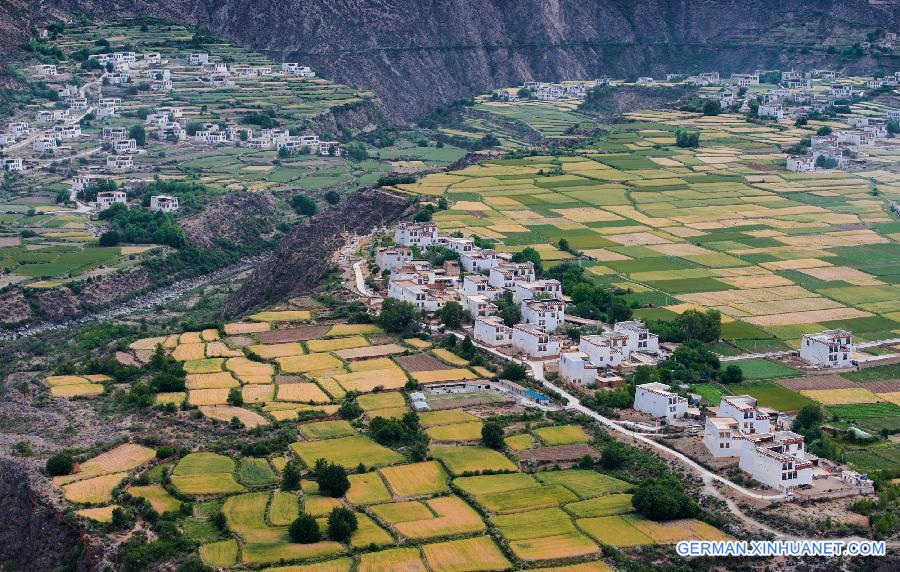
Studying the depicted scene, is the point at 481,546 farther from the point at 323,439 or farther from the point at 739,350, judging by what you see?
the point at 739,350

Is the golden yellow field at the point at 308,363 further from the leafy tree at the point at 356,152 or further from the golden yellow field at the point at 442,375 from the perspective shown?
the leafy tree at the point at 356,152

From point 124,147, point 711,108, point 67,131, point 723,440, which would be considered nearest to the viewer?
point 723,440

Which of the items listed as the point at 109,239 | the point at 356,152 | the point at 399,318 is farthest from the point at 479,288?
the point at 356,152

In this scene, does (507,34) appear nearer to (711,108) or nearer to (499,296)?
(711,108)

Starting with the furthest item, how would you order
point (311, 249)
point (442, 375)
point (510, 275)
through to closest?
1. point (311, 249)
2. point (510, 275)
3. point (442, 375)

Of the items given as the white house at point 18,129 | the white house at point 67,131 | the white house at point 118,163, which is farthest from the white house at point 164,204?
the white house at point 18,129


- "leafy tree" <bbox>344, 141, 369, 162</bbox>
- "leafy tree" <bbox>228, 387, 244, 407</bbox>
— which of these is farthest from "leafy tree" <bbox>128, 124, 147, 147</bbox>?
"leafy tree" <bbox>228, 387, 244, 407</bbox>
